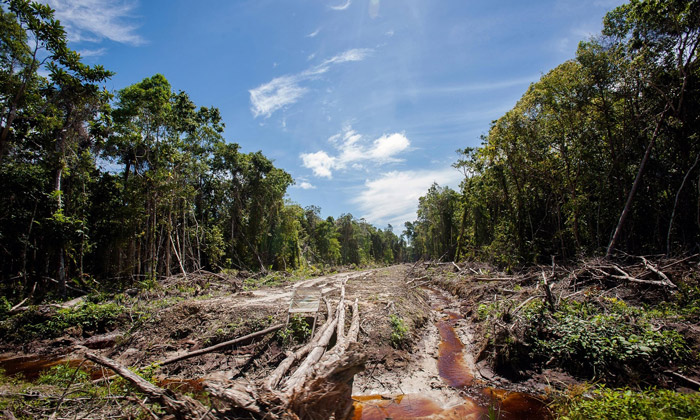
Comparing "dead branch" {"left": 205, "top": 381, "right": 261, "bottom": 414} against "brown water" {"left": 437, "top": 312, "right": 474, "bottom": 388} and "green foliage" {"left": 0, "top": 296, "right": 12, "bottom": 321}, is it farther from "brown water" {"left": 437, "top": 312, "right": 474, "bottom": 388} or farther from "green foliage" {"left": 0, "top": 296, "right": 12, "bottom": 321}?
"green foliage" {"left": 0, "top": 296, "right": 12, "bottom": 321}

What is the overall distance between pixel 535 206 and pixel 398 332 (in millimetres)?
14590

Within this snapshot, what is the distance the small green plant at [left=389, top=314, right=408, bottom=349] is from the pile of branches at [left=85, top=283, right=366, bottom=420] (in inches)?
110

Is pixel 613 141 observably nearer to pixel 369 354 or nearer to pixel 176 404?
pixel 369 354

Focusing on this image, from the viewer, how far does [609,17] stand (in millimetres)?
10703

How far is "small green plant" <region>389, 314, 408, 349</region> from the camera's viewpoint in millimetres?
7246

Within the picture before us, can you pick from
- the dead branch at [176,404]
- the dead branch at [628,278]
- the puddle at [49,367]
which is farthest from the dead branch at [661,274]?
the puddle at [49,367]

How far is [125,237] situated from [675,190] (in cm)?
2519

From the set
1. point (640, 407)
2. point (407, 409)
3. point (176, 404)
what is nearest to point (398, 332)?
point (407, 409)

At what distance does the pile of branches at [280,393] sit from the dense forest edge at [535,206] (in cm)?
317

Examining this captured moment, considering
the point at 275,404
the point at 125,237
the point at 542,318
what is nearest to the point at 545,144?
the point at 542,318

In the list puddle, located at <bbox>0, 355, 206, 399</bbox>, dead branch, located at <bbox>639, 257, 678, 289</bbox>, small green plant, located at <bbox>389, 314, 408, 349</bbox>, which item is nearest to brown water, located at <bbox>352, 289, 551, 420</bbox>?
small green plant, located at <bbox>389, 314, 408, 349</bbox>

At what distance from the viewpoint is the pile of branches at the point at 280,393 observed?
2875 mm

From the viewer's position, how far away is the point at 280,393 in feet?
10.4

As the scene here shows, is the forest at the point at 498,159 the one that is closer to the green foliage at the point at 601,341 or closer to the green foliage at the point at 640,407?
the green foliage at the point at 601,341
